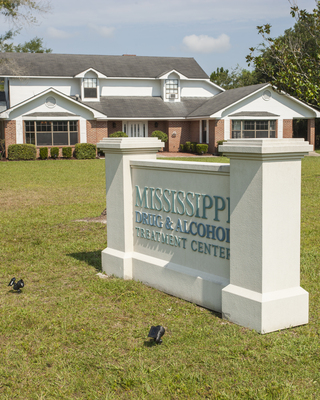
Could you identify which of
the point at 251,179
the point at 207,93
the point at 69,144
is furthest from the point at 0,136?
the point at 251,179

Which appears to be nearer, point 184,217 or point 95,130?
point 184,217

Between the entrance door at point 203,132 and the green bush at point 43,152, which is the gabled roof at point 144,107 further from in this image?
the green bush at point 43,152

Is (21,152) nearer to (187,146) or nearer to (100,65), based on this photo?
(100,65)

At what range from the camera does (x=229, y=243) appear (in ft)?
16.8

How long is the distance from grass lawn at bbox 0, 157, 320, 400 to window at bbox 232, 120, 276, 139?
1106 inches

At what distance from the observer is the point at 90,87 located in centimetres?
3644

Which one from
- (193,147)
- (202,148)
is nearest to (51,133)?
(193,147)

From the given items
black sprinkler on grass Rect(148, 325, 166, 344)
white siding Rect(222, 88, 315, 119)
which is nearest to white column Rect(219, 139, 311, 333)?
black sprinkler on grass Rect(148, 325, 166, 344)

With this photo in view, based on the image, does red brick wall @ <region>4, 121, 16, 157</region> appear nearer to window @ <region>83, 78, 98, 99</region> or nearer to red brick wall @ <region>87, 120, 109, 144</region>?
red brick wall @ <region>87, 120, 109, 144</region>

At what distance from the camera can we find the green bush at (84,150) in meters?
32.1

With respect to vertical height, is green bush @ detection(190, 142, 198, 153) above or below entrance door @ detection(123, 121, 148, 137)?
below

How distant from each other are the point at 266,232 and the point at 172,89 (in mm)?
35154

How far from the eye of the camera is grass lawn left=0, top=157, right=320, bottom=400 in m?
3.75

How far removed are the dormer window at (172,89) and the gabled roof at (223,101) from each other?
2.68 metres
